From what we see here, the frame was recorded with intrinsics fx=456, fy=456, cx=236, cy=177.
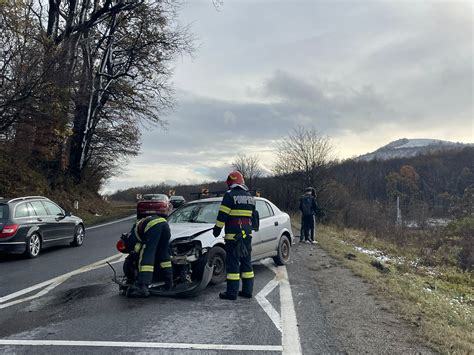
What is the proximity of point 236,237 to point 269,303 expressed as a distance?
1021mm

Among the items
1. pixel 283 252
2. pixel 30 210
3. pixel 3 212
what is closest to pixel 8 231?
pixel 3 212

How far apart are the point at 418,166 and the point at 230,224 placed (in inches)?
3706

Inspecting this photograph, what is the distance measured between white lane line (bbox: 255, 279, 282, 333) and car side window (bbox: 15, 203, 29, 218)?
6537 millimetres

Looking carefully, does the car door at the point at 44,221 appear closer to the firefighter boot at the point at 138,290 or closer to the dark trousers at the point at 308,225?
the firefighter boot at the point at 138,290

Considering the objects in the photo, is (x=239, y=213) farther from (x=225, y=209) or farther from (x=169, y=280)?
(x=169, y=280)

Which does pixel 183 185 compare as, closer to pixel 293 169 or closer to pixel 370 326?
pixel 293 169

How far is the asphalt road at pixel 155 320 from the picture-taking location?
4.57 meters

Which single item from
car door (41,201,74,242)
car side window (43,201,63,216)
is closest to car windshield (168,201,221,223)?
car door (41,201,74,242)

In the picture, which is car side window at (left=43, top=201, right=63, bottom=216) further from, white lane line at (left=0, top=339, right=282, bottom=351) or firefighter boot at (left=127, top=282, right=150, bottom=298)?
white lane line at (left=0, top=339, right=282, bottom=351)

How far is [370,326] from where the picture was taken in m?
5.28

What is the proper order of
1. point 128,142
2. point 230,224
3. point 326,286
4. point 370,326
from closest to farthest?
point 370,326 → point 230,224 → point 326,286 → point 128,142

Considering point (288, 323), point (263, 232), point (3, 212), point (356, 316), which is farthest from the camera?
point (3, 212)

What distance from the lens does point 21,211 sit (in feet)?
36.0

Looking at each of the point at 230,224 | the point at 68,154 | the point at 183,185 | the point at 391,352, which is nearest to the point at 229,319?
the point at 230,224
